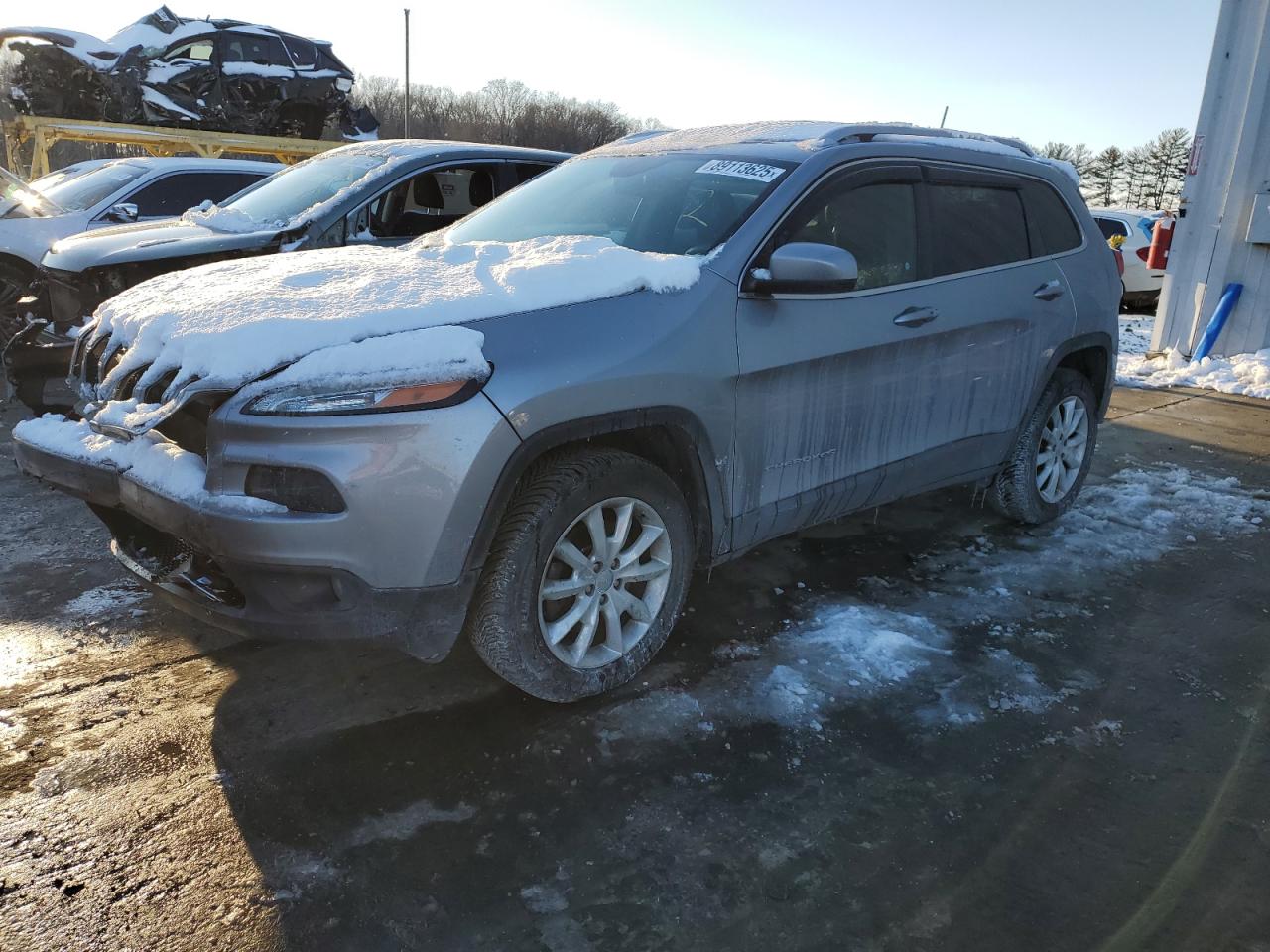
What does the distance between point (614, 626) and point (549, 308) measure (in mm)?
985

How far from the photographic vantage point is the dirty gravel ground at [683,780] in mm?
2072

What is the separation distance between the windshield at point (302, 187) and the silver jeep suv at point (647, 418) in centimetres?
257

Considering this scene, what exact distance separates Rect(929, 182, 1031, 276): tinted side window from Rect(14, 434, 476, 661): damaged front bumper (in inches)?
94.1

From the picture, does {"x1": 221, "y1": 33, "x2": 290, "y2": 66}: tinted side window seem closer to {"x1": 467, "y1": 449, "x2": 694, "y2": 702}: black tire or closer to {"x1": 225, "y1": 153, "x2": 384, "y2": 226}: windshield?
{"x1": 225, "y1": 153, "x2": 384, "y2": 226}: windshield

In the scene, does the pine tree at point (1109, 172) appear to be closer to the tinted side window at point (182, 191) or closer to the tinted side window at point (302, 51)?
the tinted side window at point (302, 51)

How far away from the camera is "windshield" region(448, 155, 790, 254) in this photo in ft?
10.6

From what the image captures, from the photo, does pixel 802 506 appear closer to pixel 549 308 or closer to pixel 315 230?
pixel 549 308

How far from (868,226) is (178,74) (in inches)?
Result: 524

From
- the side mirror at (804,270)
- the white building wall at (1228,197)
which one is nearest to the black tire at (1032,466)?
the side mirror at (804,270)

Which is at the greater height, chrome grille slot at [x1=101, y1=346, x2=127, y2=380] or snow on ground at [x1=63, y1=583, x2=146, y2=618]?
chrome grille slot at [x1=101, y1=346, x2=127, y2=380]

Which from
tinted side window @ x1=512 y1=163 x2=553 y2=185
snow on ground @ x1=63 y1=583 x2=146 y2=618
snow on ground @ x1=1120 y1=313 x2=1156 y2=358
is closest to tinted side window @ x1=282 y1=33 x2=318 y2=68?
tinted side window @ x1=512 y1=163 x2=553 y2=185

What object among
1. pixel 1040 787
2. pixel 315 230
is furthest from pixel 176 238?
pixel 1040 787

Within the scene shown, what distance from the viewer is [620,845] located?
228 cm

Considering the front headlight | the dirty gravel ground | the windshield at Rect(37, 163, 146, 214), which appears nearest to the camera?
the dirty gravel ground
